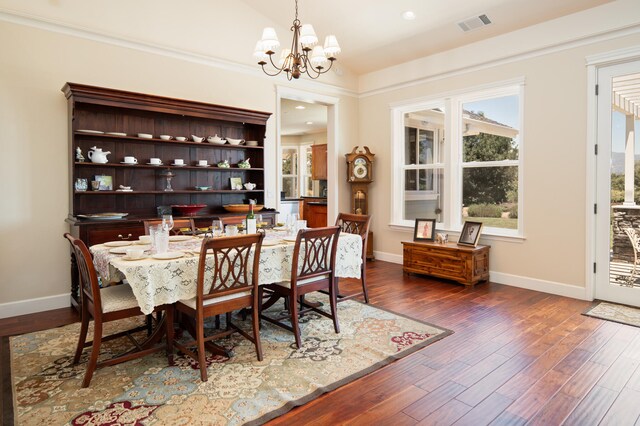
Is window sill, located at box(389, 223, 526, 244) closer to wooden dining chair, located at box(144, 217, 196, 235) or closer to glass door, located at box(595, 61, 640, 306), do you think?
glass door, located at box(595, 61, 640, 306)

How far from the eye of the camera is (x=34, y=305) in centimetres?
392

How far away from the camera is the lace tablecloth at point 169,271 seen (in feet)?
7.97

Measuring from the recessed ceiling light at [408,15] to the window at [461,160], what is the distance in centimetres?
121

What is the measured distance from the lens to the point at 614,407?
7.40 ft

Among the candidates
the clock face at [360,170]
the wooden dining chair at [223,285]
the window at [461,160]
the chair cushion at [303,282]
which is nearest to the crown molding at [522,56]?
the window at [461,160]

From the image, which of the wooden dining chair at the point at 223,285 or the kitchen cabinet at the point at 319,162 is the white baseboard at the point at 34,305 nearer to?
the wooden dining chair at the point at 223,285

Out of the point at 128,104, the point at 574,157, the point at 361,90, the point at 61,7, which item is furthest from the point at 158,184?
the point at 574,157

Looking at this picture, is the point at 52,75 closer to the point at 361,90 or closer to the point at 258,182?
the point at 258,182

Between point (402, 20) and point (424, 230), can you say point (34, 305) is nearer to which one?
point (424, 230)

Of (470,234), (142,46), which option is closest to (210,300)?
(142,46)

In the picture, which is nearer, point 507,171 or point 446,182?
point 507,171

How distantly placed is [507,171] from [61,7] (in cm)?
529

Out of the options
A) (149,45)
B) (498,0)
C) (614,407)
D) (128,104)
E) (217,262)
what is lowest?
(614,407)

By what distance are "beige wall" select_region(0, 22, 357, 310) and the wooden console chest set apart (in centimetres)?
402
